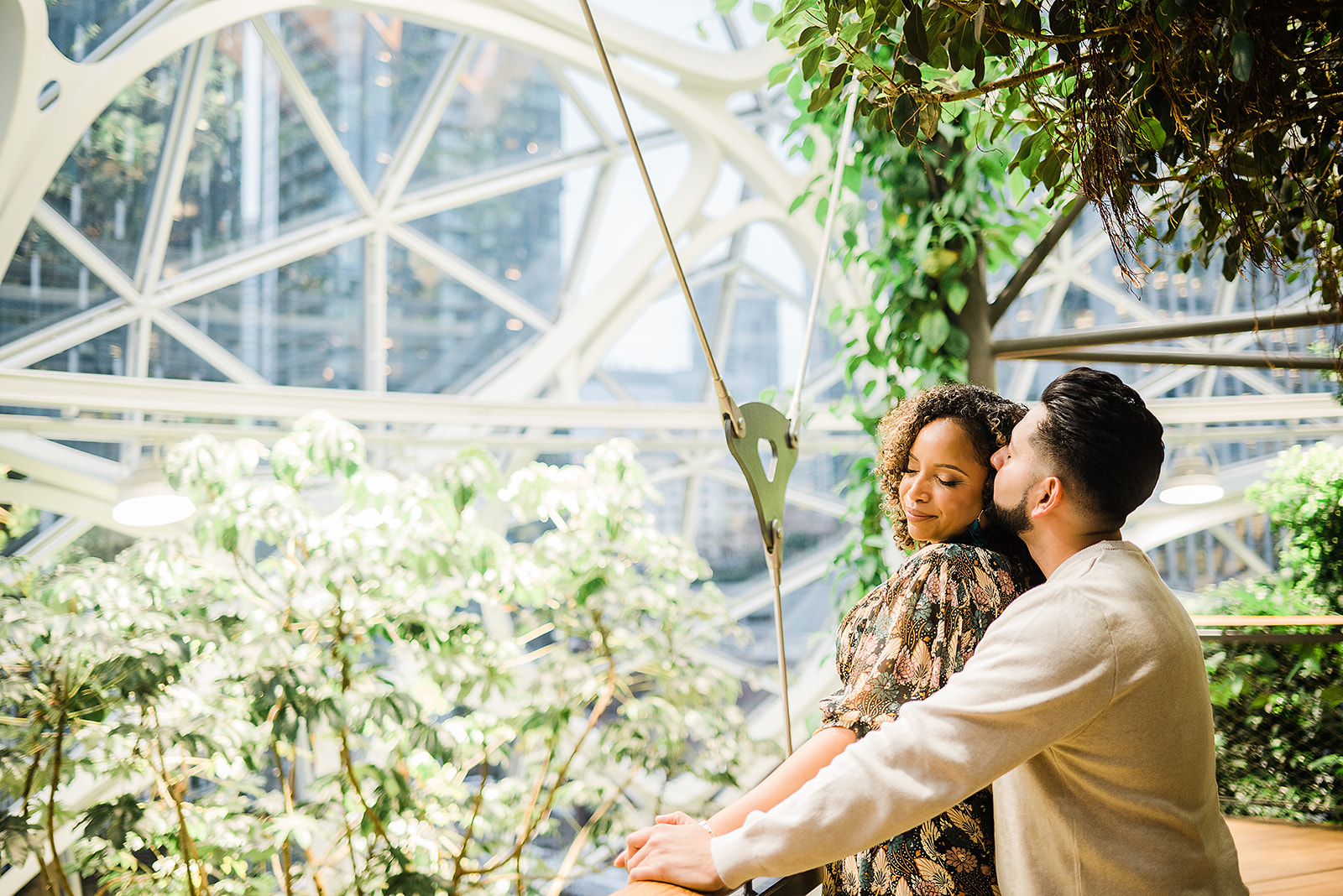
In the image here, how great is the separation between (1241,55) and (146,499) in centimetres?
386

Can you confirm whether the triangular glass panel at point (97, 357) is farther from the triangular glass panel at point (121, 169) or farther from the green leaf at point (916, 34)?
the green leaf at point (916, 34)

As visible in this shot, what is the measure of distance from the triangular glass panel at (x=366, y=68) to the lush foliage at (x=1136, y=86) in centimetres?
438

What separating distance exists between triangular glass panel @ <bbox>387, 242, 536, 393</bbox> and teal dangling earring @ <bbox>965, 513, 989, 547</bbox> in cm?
460

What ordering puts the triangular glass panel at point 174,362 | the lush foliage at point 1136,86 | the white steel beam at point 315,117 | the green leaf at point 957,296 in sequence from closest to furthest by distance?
the lush foliage at point 1136,86 → the green leaf at point 957,296 → the triangular glass panel at point 174,362 → the white steel beam at point 315,117

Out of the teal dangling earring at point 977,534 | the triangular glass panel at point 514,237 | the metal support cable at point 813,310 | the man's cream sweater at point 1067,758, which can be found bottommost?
the man's cream sweater at point 1067,758

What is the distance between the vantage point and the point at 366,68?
514 cm

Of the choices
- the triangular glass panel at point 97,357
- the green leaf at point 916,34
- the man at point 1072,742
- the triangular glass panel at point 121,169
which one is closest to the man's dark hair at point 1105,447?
the man at point 1072,742

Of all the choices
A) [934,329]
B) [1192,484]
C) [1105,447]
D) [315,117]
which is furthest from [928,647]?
[1192,484]

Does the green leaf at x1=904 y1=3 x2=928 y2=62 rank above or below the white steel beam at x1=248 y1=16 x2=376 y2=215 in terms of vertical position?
below

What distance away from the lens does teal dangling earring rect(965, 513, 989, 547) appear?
53.3 inches

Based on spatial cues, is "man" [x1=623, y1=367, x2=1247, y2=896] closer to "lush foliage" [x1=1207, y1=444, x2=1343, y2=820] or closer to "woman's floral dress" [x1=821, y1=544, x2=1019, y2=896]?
"woman's floral dress" [x1=821, y1=544, x2=1019, y2=896]

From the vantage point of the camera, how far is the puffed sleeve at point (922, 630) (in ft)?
3.79

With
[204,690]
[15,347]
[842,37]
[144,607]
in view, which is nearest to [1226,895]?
[842,37]

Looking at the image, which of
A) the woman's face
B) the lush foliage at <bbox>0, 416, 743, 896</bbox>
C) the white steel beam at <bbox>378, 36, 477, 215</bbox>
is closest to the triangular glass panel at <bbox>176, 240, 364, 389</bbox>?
the white steel beam at <bbox>378, 36, 477, 215</bbox>
